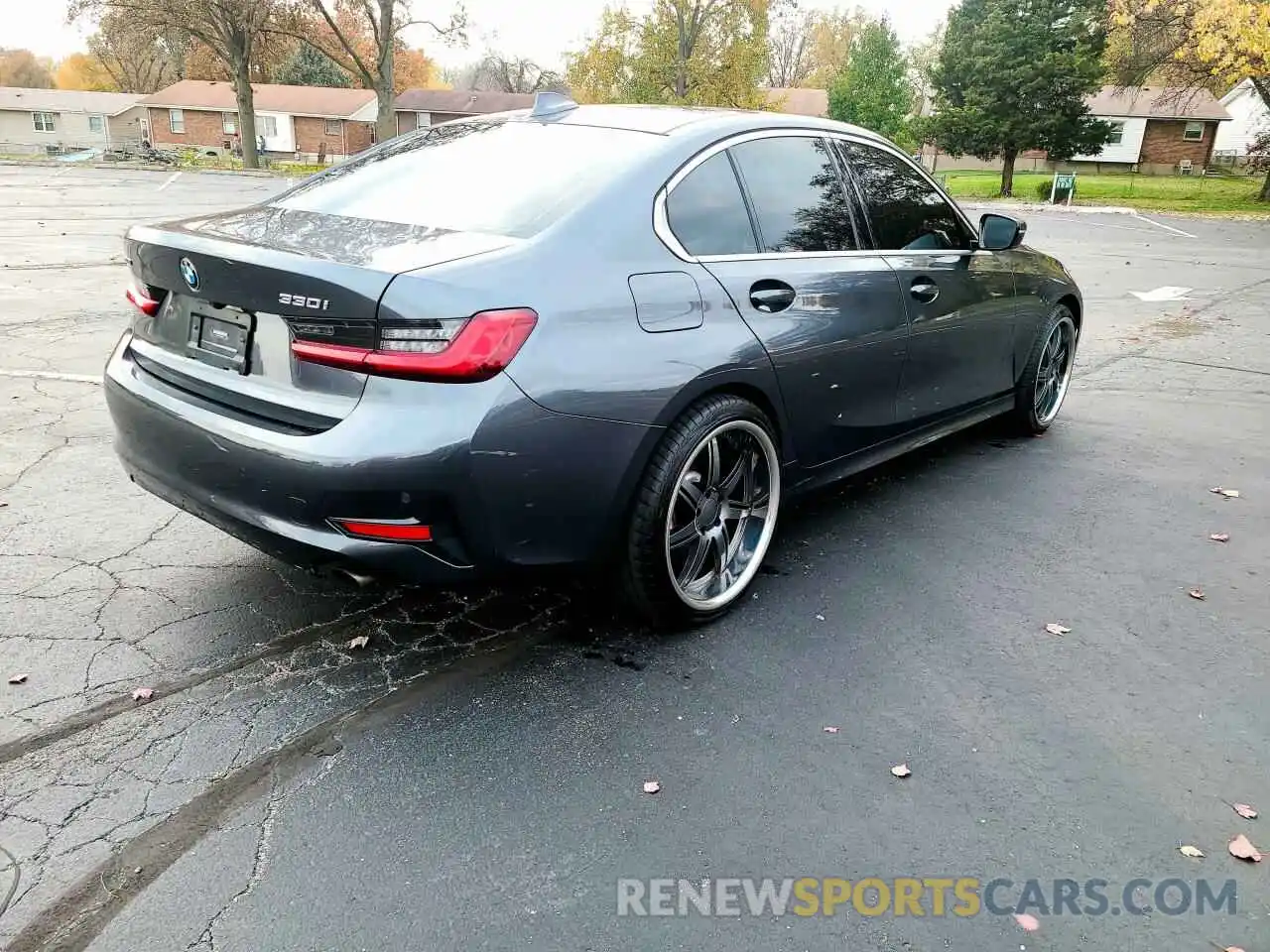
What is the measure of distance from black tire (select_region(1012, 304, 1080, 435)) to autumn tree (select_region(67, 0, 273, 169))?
41.0 meters

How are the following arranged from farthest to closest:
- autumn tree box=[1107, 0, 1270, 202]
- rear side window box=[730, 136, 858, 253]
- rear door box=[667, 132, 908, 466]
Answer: autumn tree box=[1107, 0, 1270, 202], rear side window box=[730, 136, 858, 253], rear door box=[667, 132, 908, 466]

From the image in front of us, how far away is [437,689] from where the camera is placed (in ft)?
9.96

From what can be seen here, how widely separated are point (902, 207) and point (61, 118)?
3303 inches

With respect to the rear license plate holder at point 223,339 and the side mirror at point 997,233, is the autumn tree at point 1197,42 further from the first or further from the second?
the rear license plate holder at point 223,339

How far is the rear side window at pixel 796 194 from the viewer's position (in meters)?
3.59

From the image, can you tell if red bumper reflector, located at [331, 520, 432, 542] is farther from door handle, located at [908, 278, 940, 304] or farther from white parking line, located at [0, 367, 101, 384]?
white parking line, located at [0, 367, 101, 384]

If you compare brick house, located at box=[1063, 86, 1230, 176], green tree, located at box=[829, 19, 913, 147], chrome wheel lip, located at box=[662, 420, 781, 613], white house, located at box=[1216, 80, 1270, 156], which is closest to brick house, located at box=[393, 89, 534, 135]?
green tree, located at box=[829, 19, 913, 147]

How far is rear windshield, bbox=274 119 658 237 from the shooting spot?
10.1 ft

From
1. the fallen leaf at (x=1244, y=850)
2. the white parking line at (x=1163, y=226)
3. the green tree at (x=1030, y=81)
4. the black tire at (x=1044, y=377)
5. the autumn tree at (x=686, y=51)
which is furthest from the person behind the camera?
the autumn tree at (x=686, y=51)

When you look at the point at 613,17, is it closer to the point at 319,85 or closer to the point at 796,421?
the point at 319,85

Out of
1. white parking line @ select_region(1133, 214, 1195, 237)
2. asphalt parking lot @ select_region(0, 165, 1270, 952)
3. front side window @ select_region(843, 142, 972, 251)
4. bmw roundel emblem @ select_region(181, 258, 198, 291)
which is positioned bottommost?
asphalt parking lot @ select_region(0, 165, 1270, 952)

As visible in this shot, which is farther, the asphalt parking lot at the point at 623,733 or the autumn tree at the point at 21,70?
the autumn tree at the point at 21,70

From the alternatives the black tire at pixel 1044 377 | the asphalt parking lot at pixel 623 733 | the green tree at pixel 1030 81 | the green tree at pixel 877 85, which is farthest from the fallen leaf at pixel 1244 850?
the green tree at pixel 877 85

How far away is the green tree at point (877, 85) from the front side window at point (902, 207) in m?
49.3
